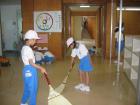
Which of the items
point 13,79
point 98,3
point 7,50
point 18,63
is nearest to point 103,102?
point 13,79

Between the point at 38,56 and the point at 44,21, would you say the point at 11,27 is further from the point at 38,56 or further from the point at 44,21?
the point at 38,56

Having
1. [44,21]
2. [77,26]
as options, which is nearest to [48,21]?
[44,21]

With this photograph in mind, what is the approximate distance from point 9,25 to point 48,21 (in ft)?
10.5

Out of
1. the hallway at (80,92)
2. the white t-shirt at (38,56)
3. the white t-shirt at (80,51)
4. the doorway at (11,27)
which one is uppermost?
the doorway at (11,27)

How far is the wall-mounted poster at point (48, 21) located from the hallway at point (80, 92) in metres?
2.03

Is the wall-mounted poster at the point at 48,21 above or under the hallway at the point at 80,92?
above

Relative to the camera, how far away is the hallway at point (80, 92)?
4.66 meters

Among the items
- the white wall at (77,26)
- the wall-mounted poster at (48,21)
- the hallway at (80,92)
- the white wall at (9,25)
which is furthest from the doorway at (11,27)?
the white wall at (77,26)

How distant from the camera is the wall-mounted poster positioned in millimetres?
9227

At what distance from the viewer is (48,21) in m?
9.29

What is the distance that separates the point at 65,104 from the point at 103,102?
1057 millimetres

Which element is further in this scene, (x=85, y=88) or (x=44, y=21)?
(x=44, y=21)

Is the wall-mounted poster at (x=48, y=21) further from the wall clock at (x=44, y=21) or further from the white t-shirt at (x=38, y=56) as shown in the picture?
the white t-shirt at (x=38, y=56)

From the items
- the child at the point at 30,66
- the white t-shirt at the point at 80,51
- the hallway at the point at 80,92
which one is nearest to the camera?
the child at the point at 30,66
